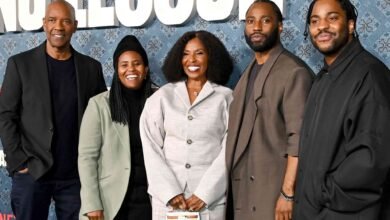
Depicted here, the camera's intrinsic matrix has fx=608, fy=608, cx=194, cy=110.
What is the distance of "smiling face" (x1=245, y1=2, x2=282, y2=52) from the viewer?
2.87 meters

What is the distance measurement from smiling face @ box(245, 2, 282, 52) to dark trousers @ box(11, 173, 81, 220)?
1.40m

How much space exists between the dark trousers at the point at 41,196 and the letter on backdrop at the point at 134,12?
1.18m

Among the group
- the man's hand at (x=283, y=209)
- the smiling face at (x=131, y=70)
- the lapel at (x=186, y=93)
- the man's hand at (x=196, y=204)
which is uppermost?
the smiling face at (x=131, y=70)

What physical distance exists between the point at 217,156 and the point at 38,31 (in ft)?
7.28

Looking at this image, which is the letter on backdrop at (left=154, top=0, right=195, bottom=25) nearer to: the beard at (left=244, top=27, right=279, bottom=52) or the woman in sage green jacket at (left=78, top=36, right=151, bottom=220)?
the woman in sage green jacket at (left=78, top=36, right=151, bottom=220)

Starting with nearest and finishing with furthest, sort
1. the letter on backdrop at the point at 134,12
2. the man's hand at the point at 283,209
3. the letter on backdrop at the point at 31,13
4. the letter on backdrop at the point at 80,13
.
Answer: the man's hand at the point at 283,209
the letter on backdrop at the point at 134,12
the letter on backdrop at the point at 80,13
the letter on backdrop at the point at 31,13

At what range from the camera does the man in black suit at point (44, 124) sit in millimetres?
3469

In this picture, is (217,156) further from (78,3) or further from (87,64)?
(78,3)

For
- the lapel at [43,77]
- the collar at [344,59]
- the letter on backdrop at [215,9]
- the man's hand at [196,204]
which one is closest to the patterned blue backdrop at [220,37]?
the letter on backdrop at [215,9]

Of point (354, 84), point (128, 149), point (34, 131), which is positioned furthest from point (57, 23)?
point (354, 84)

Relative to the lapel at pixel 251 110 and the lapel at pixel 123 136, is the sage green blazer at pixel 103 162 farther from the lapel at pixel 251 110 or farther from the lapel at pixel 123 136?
the lapel at pixel 251 110

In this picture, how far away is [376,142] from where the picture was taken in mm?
2174

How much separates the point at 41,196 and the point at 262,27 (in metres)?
1.63

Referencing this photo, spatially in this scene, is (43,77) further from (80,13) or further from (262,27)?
(262,27)
